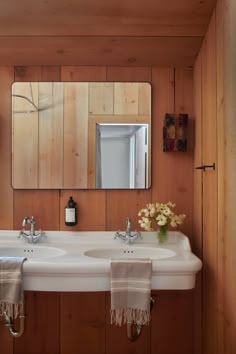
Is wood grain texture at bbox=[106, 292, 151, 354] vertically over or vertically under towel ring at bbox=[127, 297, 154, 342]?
under

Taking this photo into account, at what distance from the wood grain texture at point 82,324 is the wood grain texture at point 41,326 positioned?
0.15ft

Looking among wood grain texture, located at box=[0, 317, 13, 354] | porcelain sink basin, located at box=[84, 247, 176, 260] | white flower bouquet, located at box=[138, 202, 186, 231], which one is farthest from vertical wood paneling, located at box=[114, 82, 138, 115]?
wood grain texture, located at box=[0, 317, 13, 354]

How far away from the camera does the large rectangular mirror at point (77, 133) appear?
6.42ft

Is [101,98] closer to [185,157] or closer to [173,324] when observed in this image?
[185,157]

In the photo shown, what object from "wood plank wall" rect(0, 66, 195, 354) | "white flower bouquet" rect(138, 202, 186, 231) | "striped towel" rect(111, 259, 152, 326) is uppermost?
"wood plank wall" rect(0, 66, 195, 354)

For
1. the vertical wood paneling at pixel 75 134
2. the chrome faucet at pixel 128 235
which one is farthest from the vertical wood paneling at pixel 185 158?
the vertical wood paneling at pixel 75 134

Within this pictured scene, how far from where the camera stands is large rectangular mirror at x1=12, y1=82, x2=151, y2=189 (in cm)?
196

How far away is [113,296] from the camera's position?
1.44 metres

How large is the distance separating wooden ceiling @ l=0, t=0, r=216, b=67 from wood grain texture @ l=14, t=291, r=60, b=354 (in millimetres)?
1507

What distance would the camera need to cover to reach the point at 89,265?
4.69 ft

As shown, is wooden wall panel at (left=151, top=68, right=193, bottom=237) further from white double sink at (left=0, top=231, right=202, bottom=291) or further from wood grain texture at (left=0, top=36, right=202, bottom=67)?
white double sink at (left=0, top=231, right=202, bottom=291)

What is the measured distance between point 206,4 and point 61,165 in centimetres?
122

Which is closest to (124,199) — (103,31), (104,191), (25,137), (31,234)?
(104,191)

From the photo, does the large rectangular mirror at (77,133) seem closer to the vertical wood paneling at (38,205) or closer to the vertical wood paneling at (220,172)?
the vertical wood paneling at (38,205)
